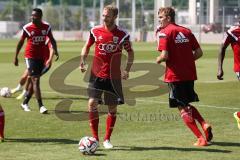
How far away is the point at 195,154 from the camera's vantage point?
9.58 m

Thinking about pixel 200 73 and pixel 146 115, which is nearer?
pixel 146 115

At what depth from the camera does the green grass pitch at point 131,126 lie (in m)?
9.63

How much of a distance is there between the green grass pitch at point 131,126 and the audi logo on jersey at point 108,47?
150cm

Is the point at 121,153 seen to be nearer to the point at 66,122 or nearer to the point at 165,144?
the point at 165,144

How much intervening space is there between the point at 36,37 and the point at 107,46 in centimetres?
482

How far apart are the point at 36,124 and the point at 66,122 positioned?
660 millimetres

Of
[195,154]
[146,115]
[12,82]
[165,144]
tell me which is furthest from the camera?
[12,82]

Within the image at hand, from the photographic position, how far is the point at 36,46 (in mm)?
14805

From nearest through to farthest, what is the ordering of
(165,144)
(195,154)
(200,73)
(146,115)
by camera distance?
1. (195,154)
2. (165,144)
3. (146,115)
4. (200,73)

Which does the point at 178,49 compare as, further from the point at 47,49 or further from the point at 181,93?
the point at 47,49

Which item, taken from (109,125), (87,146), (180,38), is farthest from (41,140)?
(180,38)

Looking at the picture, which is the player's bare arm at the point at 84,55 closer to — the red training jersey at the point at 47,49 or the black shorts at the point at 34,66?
the black shorts at the point at 34,66

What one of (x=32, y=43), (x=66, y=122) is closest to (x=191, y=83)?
(x=66, y=122)

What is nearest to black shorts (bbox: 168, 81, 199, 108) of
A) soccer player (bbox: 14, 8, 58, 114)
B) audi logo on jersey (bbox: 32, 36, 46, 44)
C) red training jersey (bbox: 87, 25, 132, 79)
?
red training jersey (bbox: 87, 25, 132, 79)
